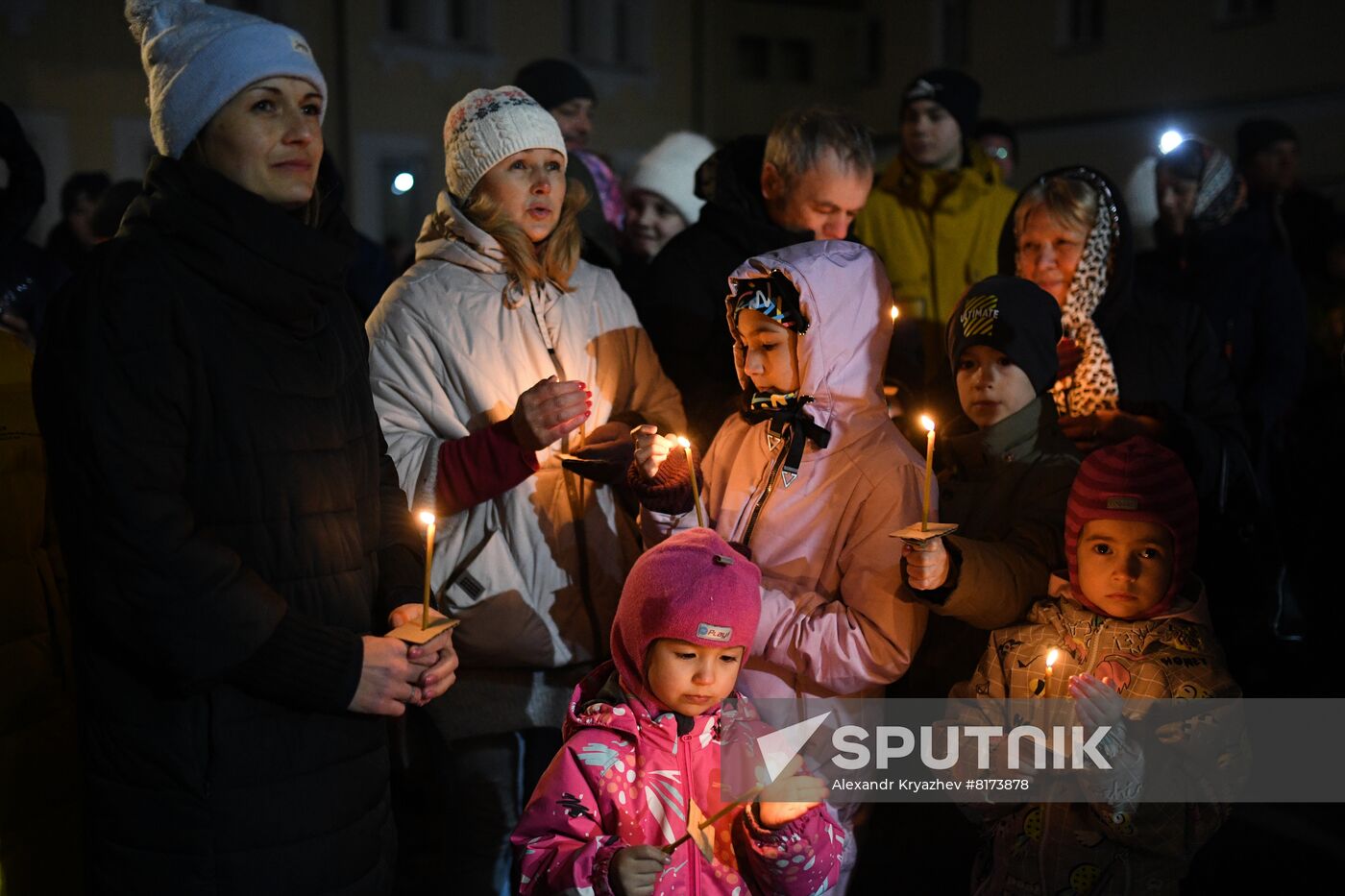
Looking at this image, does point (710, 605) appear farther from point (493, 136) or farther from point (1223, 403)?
point (1223, 403)

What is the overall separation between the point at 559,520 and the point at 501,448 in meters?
0.33

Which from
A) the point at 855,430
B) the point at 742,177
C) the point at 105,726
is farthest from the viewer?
the point at 742,177

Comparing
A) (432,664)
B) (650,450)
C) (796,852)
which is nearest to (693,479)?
(650,450)

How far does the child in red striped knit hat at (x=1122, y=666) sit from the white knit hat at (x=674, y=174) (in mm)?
3454

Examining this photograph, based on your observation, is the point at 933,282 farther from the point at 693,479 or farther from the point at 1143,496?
the point at 693,479

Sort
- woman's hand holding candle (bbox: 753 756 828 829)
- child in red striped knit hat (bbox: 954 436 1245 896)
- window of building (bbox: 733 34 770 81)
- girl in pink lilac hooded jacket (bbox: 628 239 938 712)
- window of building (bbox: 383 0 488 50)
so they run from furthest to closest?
window of building (bbox: 733 34 770 81), window of building (bbox: 383 0 488 50), girl in pink lilac hooded jacket (bbox: 628 239 938 712), child in red striped knit hat (bbox: 954 436 1245 896), woman's hand holding candle (bbox: 753 756 828 829)

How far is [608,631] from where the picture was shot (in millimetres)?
3395

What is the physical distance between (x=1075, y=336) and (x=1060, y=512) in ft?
2.56

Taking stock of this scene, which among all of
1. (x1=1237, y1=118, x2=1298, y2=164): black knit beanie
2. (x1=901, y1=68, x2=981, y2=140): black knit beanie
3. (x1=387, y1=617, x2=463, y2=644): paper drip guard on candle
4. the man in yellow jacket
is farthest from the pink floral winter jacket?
(x1=1237, y1=118, x2=1298, y2=164): black knit beanie

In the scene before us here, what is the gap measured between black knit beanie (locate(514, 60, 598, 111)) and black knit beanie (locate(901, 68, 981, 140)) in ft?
4.99

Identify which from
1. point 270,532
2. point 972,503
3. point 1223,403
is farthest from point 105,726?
point 1223,403

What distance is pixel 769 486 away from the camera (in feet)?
10.2

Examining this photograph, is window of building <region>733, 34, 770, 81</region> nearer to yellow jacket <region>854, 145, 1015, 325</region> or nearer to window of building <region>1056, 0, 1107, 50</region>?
window of building <region>1056, 0, 1107, 50</region>

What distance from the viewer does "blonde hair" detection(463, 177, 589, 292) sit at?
3.47 metres
